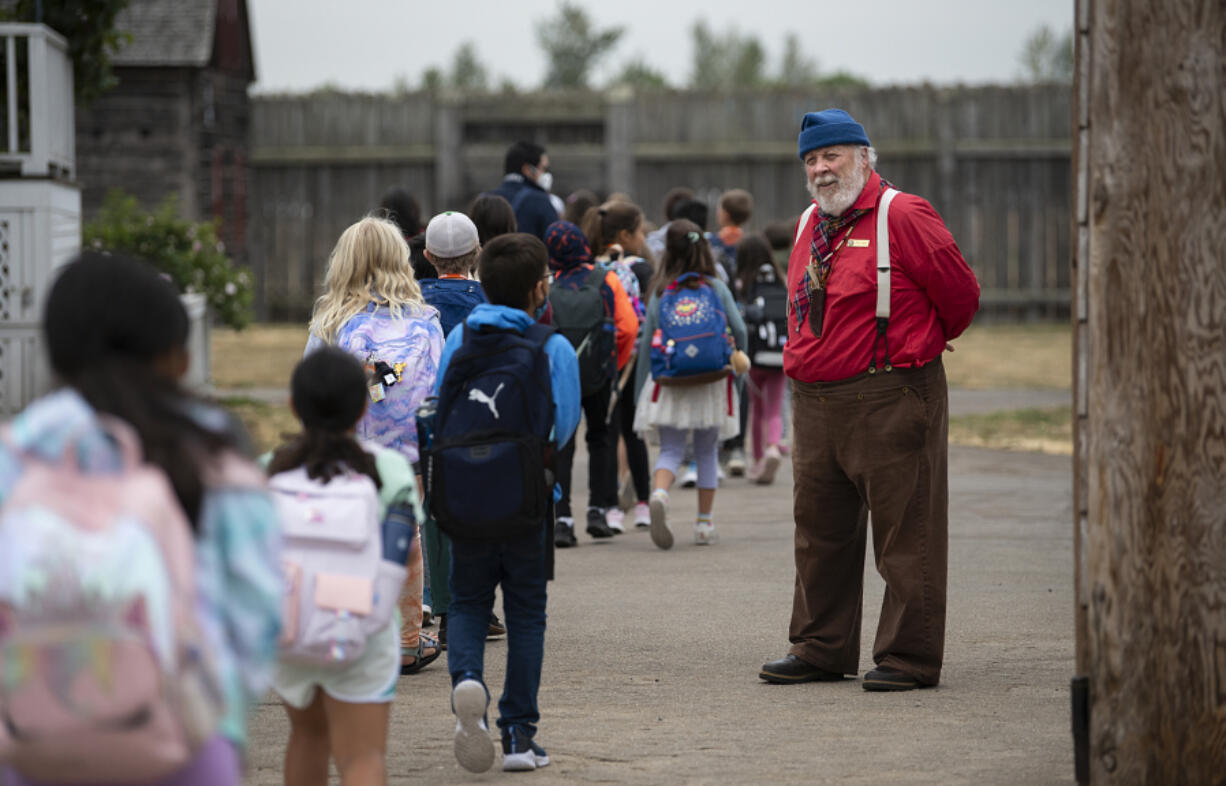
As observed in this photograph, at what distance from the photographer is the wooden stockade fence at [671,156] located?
26.0 m

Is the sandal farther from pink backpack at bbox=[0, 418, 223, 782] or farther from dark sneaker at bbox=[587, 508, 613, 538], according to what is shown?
pink backpack at bbox=[0, 418, 223, 782]

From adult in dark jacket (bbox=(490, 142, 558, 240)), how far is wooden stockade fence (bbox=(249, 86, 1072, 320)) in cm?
1462

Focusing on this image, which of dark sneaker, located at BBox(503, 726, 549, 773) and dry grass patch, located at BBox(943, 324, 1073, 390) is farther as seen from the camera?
dry grass patch, located at BBox(943, 324, 1073, 390)

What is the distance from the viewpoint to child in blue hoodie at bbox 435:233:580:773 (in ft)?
16.6

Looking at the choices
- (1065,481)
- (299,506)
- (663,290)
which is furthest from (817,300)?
(1065,481)

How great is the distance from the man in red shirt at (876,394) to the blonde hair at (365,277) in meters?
1.54

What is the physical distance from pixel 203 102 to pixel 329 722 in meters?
24.2

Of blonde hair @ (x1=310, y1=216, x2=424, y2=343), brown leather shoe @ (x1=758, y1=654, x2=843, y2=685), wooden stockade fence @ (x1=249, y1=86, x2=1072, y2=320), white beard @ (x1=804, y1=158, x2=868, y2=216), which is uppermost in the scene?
wooden stockade fence @ (x1=249, y1=86, x2=1072, y2=320)

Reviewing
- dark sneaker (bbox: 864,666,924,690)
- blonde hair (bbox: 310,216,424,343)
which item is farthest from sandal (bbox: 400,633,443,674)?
dark sneaker (bbox: 864,666,924,690)

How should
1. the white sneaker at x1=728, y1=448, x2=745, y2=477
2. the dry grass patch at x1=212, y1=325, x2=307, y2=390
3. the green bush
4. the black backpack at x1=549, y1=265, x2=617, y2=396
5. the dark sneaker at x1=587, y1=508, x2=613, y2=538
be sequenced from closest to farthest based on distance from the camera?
the black backpack at x1=549, y1=265, x2=617, y2=396 < the dark sneaker at x1=587, y1=508, x2=613, y2=538 < the white sneaker at x1=728, y1=448, x2=745, y2=477 < the green bush < the dry grass patch at x1=212, y1=325, x2=307, y2=390

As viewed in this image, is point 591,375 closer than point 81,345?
No

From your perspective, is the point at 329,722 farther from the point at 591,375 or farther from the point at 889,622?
the point at 591,375

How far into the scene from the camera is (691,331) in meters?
9.59

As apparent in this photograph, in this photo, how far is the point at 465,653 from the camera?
5098 millimetres
